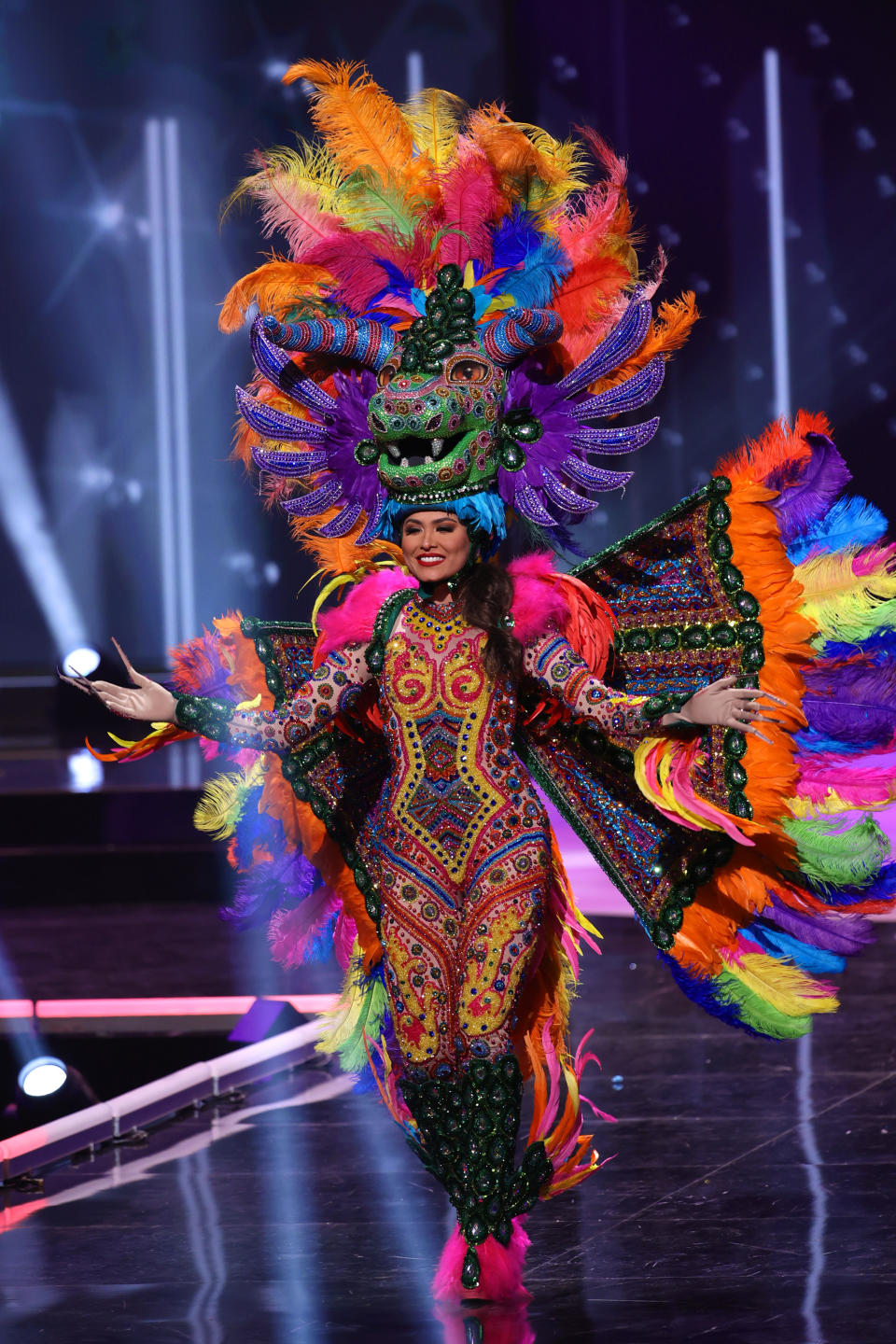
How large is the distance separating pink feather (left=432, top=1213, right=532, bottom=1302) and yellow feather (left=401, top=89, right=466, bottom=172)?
1841mm

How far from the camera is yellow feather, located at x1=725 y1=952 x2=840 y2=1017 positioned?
9.32ft

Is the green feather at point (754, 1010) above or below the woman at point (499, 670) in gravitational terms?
below

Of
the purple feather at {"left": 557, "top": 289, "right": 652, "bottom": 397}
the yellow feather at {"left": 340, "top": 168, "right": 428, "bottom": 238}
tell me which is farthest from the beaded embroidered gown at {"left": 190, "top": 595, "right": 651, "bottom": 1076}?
the yellow feather at {"left": 340, "top": 168, "right": 428, "bottom": 238}

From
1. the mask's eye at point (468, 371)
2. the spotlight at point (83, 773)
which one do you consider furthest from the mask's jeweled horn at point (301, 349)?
the spotlight at point (83, 773)

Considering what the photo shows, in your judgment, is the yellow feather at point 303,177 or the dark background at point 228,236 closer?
the yellow feather at point 303,177

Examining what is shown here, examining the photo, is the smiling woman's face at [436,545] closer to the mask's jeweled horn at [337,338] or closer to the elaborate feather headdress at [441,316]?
the elaborate feather headdress at [441,316]

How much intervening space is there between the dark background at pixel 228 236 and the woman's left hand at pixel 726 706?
19.9 feet

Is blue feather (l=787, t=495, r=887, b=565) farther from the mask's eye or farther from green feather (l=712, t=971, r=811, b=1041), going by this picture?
green feather (l=712, t=971, r=811, b=1041)

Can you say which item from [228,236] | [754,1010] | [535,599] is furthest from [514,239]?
[228,236]

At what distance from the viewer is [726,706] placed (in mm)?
2613

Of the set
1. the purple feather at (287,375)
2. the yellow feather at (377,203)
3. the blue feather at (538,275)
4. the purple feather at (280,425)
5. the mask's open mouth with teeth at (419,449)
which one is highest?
the yellow feather at (377,203)

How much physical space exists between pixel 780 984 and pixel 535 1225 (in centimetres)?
70

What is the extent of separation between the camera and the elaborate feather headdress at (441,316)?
9.39 feet

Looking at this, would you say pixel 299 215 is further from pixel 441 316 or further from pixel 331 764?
pixel 331 764
